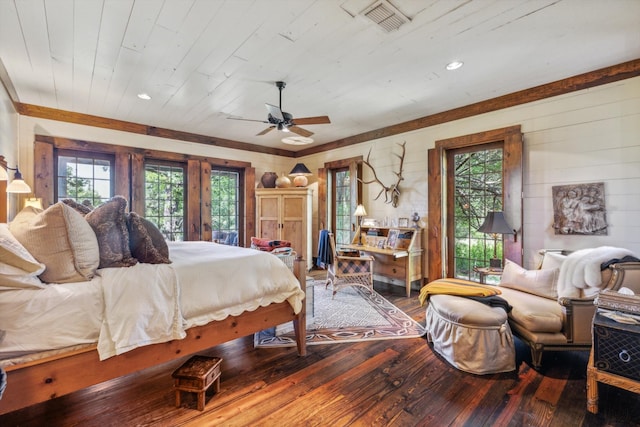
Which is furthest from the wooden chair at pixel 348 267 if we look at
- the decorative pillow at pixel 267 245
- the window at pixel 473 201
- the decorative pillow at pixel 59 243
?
the decorative pillow at pixel 59 243

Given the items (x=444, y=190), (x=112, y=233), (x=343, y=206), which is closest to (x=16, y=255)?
(x=112, y=233)

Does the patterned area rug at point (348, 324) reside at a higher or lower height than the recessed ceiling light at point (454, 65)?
lower

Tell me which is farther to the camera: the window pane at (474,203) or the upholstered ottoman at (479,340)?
the window pane at (474,203)

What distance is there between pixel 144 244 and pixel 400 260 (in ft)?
10.9

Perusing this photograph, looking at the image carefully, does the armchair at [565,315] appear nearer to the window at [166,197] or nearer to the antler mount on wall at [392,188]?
the antler mount on wall at [392,188]

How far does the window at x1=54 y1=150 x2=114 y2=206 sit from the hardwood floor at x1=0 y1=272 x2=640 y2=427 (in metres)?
3.39

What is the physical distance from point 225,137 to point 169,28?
3258 mm

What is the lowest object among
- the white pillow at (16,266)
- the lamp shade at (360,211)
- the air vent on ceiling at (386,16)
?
the white pillow at (16,266)

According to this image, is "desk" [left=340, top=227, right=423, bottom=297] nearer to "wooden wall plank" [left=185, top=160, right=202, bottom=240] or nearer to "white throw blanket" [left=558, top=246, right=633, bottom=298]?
"white throw blanket" [left=558, top=246, right=633, bottom=298]

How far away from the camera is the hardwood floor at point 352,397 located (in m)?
1.67

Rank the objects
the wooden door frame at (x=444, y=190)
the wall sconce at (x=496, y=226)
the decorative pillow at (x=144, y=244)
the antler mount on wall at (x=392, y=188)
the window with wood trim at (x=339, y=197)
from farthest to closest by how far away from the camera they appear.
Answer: the window with wood trim at (x=339, y=197), the antler mount on wall at (x=392, y=188), the wooden door frame at (x=444, y=190), the wall sconce at (x=496, y=226), the decorative pillow at (x=144, y=244)

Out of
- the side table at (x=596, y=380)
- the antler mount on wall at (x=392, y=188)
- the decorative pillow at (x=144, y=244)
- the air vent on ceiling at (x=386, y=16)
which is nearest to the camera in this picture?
the side table at (x=596, y=380)

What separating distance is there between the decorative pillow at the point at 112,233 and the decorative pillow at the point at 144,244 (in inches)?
1.5

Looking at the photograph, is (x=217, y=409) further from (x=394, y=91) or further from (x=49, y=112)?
(x=49, y=112)
